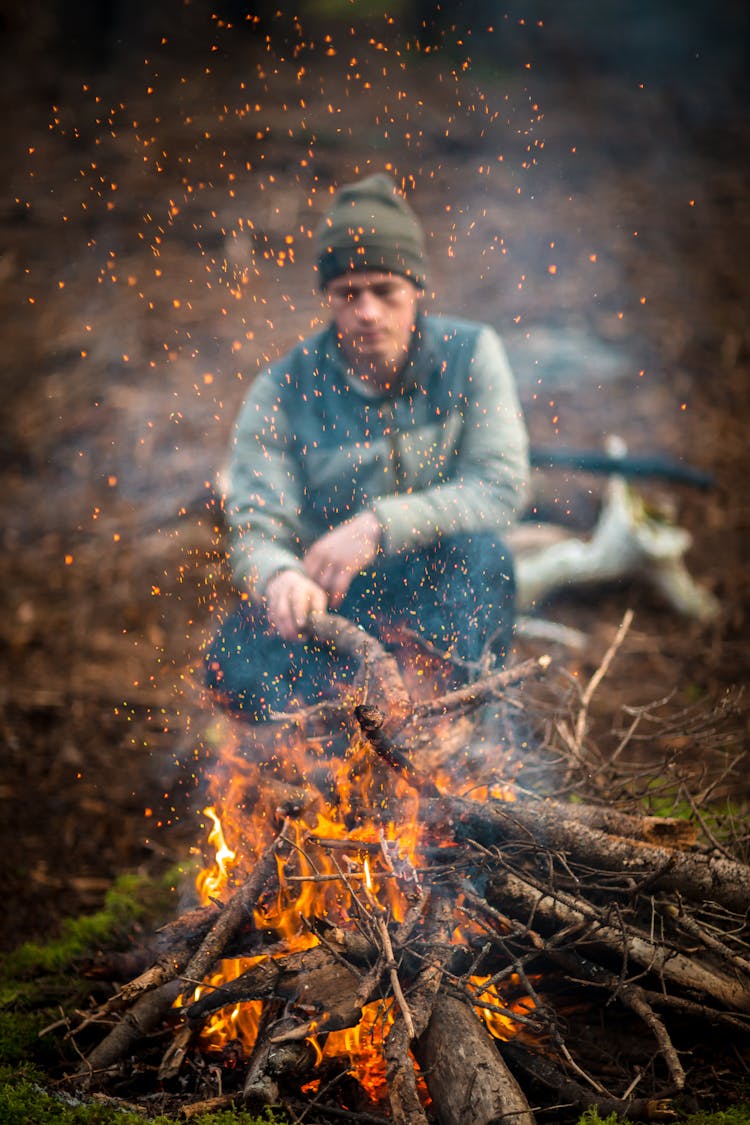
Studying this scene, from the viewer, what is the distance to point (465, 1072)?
192cm

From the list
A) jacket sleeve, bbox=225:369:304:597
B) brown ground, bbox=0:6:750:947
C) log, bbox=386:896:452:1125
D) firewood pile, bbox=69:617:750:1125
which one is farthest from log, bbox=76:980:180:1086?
jacket sleeve, bbox=225:369:304:597

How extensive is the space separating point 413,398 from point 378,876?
5.71ft

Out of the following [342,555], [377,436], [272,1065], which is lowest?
[272,1065]

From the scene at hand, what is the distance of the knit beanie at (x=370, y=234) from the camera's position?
10.3 feet

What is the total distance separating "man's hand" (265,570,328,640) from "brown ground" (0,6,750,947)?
3.18 ft

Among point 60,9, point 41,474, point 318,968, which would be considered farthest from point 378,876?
point 60,9

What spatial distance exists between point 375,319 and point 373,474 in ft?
1.78

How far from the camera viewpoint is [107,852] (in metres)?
3.78

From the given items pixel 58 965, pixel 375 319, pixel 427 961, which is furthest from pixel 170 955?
pixel 375 319

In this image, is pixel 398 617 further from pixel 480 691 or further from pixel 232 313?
pixel 232 313

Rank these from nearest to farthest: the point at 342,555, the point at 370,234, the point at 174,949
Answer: the point at 174,949
the point at 342,555
the point at 370,234

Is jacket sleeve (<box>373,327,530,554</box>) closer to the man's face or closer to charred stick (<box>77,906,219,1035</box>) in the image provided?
the man's face

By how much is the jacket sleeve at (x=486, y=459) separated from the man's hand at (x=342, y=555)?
0.19m

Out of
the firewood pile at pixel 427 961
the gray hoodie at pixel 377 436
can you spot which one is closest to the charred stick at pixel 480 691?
the firewood pile at pixel 427 961
